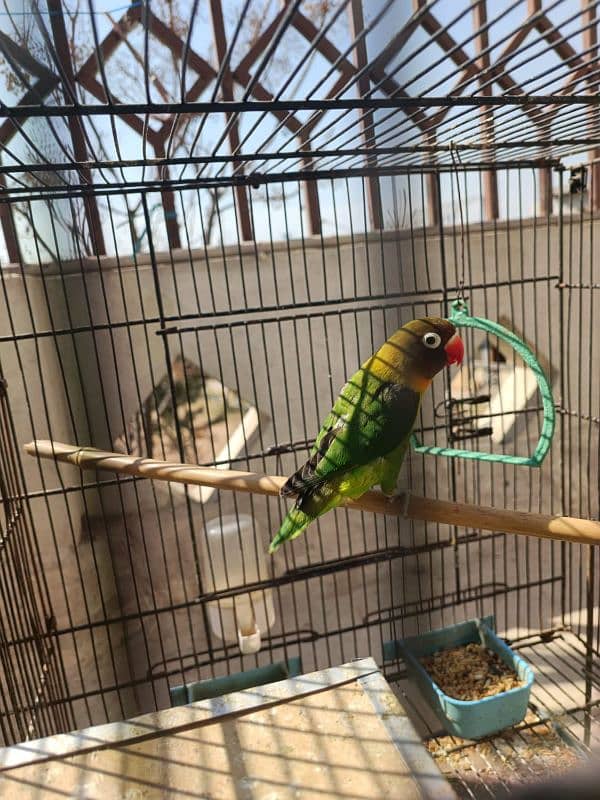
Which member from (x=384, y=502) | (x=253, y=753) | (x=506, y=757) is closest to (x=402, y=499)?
(x=384, y=502)

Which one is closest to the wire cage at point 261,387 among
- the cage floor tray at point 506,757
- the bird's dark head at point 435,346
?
the cage floor tray at point 506,757

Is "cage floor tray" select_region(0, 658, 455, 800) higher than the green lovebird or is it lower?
lower

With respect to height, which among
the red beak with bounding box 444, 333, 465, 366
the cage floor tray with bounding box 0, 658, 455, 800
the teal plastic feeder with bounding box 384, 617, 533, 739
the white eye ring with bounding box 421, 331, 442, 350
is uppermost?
the white eye ring with bounding box 421, 331, 442, 350

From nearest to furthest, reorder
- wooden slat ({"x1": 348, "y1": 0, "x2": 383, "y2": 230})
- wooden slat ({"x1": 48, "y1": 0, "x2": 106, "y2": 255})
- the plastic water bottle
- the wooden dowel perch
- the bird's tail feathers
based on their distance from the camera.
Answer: wooden slat ({"x1": 348, "y1": 0, "x2": 383, "y2": 230}) < wooden slat ({"x1": 48, "y1": 0, "x2": 106, "y2": 255}) < the wooden dowel perch < the bird's tail feathers < the plastic water bottle

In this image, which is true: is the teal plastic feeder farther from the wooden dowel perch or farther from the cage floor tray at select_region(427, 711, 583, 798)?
the wooden dowel perch

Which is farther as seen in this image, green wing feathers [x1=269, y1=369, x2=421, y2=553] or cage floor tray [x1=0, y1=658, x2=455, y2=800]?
green wing feathers [x1=269, y1=369, x2=421, y2=553]

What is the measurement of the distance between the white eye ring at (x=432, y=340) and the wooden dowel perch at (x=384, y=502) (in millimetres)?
284

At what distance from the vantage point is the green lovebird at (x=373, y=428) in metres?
0.98

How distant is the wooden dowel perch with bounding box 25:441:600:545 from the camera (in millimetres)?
850

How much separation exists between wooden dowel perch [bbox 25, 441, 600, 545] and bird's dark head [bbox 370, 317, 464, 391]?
9.2 inches

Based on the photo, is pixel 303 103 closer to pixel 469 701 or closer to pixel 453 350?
pixel 453 350

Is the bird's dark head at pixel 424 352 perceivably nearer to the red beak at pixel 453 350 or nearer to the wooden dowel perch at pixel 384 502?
the red beak at pixel 453 350

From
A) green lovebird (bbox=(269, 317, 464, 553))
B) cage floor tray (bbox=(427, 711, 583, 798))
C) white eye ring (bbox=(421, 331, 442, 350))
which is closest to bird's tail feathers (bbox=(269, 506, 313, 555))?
green lovebird (bbox=(269, 317, 464, 553))

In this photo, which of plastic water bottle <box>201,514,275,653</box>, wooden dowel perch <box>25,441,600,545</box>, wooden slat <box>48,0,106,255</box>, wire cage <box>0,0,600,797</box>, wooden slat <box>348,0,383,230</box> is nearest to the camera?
wooden slat <box>348,0,383,230</box>
